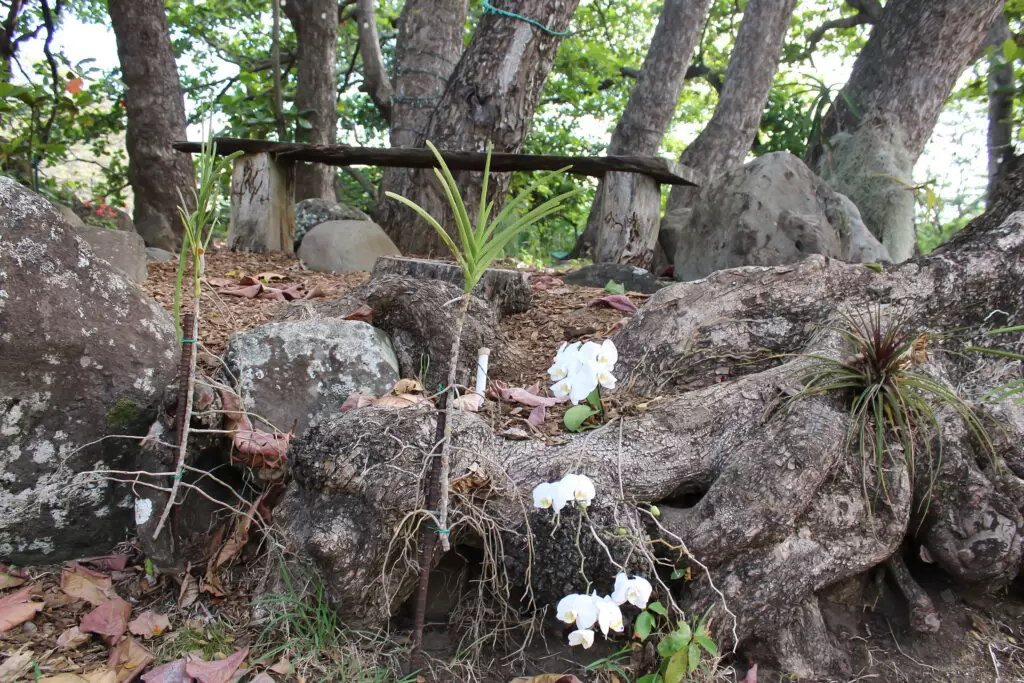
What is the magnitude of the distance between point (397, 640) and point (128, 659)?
0.73 meters

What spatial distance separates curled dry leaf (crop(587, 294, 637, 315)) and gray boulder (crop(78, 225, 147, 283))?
7.90 feet

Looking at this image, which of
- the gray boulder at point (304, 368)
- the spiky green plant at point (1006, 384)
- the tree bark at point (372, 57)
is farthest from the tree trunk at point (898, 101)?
the tree bark at point (372, 57)

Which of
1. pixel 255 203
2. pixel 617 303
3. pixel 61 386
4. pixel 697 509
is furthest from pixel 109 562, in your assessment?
pixel 255 203

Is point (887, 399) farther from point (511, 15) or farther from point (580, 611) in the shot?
point (511, 15)

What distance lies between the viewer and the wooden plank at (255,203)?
4758 millimetres

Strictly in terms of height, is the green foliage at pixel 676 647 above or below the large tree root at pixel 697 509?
below

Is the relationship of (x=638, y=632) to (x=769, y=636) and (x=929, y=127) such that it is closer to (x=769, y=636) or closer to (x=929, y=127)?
(x=769, y=636)

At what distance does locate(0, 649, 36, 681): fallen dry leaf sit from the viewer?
186cm

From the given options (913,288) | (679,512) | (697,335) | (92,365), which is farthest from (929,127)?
(92,365)

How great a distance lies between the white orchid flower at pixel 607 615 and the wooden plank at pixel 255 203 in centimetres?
380

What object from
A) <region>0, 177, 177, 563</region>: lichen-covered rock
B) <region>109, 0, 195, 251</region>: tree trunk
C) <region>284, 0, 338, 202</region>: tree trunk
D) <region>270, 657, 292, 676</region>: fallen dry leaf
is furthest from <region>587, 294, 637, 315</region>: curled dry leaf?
<region>284, 0, 338, 202</region>: tree trunk

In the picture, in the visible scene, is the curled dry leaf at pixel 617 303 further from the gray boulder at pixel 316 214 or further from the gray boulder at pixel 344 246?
the gray boulder at pixel 316 214

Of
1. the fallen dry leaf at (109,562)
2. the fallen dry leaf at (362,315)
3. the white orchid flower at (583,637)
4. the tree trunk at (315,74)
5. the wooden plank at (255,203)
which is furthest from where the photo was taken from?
the tree trunk at (315,74)

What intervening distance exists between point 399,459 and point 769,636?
3.94 ft
